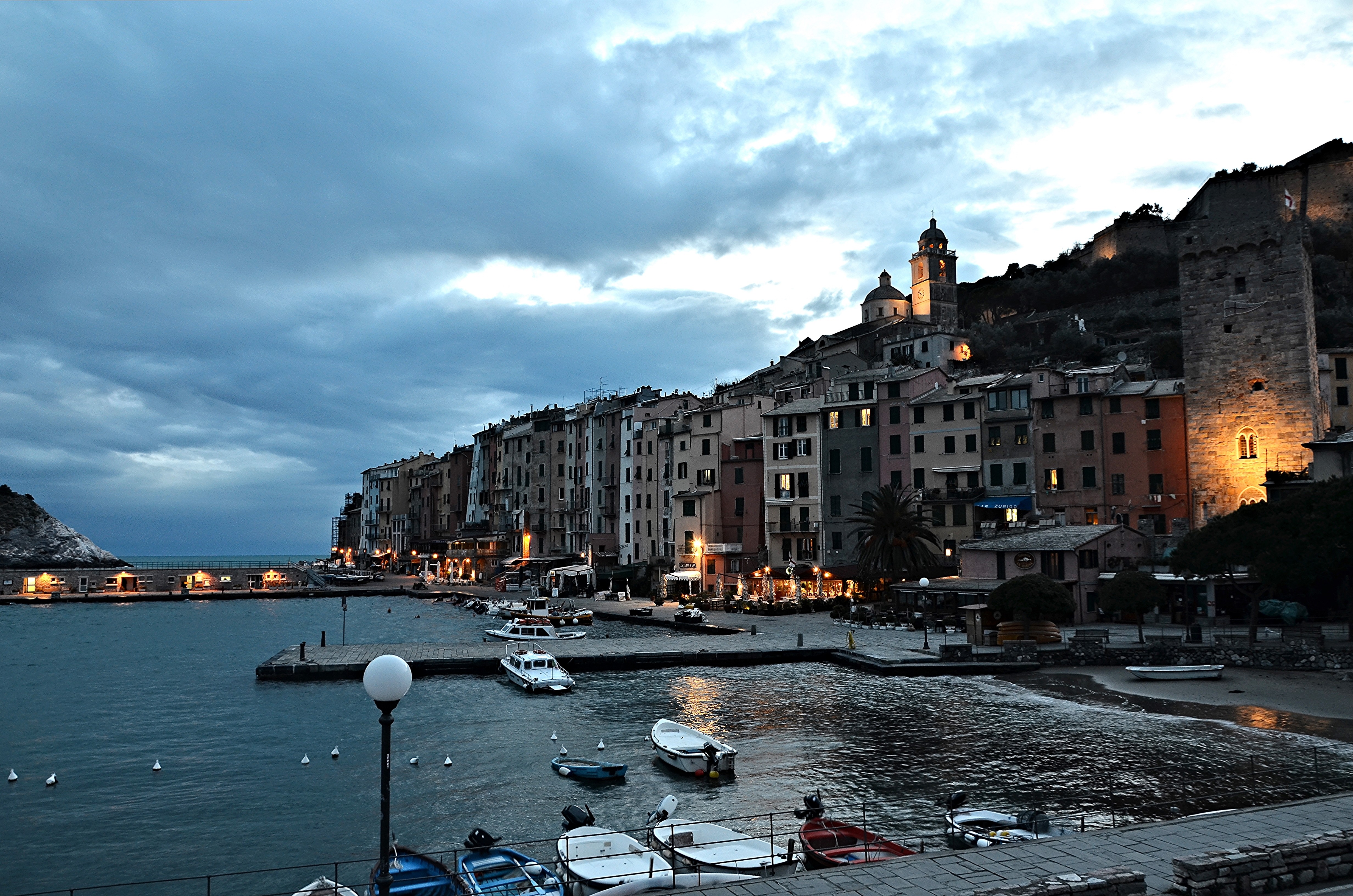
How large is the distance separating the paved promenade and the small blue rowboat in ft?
46.5

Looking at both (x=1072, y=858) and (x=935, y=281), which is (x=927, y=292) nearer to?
(x=935, y=281)

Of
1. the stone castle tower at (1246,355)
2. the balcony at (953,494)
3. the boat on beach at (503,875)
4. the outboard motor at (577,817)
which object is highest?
the stone castle tower at (1246,355)

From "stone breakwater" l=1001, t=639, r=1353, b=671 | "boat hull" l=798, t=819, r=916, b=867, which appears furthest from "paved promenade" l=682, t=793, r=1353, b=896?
"stone breakwater" l=1001, t=639, r=1353, b=671

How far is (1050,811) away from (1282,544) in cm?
2448

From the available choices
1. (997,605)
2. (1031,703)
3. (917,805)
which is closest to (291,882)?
(917,805)

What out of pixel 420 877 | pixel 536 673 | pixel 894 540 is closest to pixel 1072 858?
pixel 420 877

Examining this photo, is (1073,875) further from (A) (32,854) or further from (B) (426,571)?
(B) (426,571)

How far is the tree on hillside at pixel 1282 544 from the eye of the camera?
37.2 metres

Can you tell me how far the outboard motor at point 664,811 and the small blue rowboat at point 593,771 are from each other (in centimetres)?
457

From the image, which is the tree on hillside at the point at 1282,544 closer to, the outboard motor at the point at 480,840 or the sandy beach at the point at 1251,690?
the sandy beach at the point at 1251,690

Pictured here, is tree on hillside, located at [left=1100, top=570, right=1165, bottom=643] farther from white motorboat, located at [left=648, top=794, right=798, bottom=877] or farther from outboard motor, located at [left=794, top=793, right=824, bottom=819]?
white motorboat, located at [left=648, top=794, right=798, bottom=877]

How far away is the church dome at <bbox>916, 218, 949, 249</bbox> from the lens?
480 feet

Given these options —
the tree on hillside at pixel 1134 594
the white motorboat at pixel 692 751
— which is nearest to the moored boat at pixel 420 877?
the white motorboat at pixel 692 751

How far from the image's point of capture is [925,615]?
4916cm
